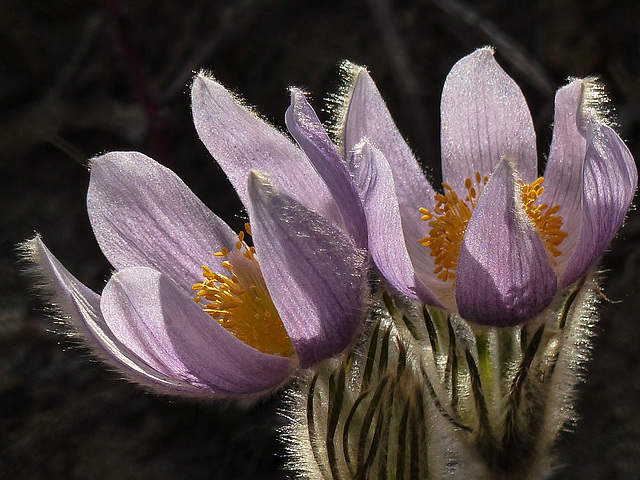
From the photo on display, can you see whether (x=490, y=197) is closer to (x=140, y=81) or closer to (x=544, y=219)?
(x=544, y=219)

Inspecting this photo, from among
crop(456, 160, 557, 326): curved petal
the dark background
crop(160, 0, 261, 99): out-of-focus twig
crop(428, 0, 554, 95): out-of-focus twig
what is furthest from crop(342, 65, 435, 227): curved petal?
crop(160, 0, 261, 99): out-of-focus twig

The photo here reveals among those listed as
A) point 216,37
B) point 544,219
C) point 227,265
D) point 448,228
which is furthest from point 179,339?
point 216,37

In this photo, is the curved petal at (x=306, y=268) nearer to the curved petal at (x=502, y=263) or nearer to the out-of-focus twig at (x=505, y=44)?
the curved petal at (x=502, y=263)

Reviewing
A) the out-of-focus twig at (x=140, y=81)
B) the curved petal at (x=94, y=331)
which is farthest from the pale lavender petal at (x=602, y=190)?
the out-of-focus twig at (x=140, y=81)

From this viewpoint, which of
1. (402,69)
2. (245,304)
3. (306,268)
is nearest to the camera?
(306,268)

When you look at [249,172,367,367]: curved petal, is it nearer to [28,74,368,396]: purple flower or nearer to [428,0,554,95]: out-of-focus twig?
[28,74,368,396]: purple flower

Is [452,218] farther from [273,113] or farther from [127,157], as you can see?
[273,113]
